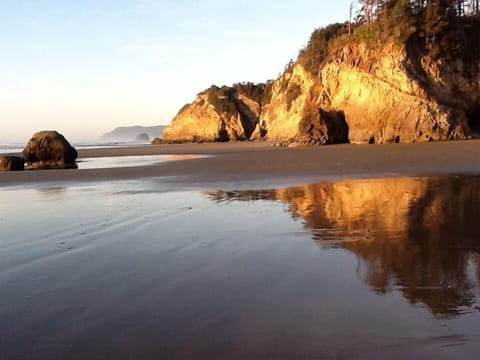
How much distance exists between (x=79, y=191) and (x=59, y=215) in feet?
13.7

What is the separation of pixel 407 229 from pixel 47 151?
961 inches

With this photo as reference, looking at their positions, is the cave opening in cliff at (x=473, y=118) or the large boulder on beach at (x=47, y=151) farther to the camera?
the cave opening in cliff at (x=473, y=118)

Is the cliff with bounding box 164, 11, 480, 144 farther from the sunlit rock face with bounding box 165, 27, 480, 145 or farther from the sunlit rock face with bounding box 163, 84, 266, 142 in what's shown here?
the sunlit rock face with bounding box 163, 84, 266, 142

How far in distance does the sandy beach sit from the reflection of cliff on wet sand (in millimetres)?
23

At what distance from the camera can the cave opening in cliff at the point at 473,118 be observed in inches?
1355

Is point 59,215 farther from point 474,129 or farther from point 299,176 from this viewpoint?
point 474,129

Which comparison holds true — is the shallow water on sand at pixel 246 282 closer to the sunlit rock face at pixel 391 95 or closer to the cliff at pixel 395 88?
the sunlit rock face at pixel 391 95

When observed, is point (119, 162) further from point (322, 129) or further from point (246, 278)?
point (246, 278)

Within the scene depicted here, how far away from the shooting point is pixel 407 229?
20.2ft

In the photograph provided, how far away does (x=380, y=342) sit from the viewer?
111 inches

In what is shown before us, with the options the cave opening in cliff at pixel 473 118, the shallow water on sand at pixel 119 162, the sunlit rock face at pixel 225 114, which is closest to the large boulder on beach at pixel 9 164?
the shallow water on sand at pixel 119 162

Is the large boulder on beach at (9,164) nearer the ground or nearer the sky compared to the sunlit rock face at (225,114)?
nearer the ground

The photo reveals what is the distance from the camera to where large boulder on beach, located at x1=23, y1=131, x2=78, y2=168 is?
26453 mm

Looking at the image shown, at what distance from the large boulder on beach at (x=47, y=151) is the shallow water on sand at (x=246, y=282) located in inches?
753
